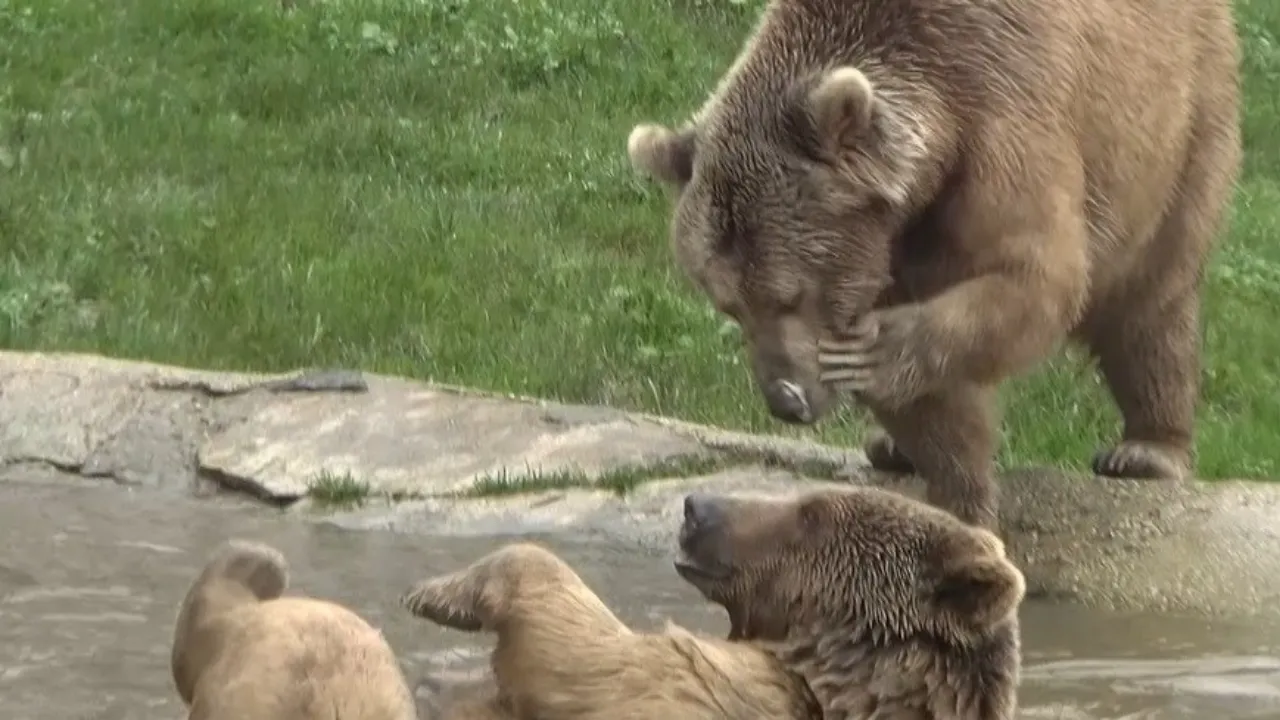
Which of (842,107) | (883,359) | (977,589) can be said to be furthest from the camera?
(883,359)

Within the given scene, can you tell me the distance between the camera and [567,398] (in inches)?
289

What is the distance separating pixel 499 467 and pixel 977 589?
8.58ft

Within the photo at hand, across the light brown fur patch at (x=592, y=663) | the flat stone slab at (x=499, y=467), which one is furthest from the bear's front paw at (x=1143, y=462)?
the light brown fur patch at (x=592, y=663)

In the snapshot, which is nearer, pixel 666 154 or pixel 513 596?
pixel 513 596

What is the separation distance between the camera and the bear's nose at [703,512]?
4.00 metres

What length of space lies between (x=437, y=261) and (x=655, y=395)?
153 cm

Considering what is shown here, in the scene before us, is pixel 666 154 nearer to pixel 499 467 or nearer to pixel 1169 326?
pixel 499 467

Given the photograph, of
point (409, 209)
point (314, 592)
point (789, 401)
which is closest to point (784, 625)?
point (789, 401)

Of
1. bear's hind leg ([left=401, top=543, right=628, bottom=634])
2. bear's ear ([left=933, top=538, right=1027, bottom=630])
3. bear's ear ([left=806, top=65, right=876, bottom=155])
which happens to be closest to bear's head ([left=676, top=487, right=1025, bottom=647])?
bear's ear ([left=933, top=538, right=1027, bottom=630])

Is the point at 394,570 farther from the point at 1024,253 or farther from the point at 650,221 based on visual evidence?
the point at 650,221

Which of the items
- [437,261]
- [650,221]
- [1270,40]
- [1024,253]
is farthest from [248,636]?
[1270,40]

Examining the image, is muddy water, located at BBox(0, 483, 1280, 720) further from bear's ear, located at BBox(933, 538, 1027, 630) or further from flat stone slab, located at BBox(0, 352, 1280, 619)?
bear's ear, located at BBox(933, 538, 1027, 630)

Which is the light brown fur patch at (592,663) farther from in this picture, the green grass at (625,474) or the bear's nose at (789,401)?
the green grass at (625,474)

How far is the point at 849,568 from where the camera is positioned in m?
3.88
